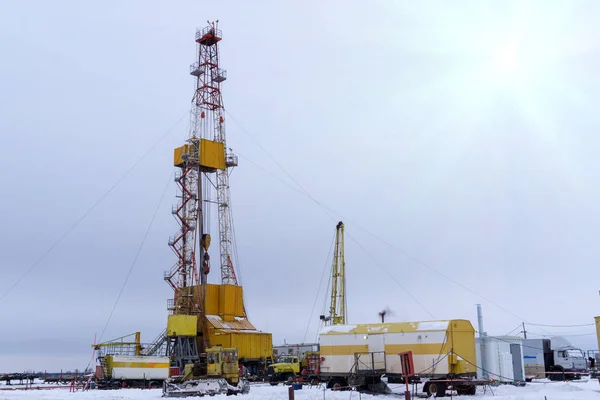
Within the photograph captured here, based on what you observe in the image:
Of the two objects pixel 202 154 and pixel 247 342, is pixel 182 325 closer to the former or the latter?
pixel 247 342

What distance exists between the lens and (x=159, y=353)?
192ft

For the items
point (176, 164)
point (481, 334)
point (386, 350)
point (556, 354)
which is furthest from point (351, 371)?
point (176, 164)

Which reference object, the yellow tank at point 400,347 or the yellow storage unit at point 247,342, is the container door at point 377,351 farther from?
the yellow storage unit at point 247,342

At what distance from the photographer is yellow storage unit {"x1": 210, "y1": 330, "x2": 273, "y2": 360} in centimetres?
5572

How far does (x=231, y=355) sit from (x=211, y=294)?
25.4m

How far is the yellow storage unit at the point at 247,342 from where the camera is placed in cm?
5572

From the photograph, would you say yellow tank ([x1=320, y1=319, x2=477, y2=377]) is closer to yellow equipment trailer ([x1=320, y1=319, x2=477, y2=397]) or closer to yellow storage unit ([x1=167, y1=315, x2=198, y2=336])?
yellow equipment trailer ([x1=320, y1=319, x2=477, y2=397])

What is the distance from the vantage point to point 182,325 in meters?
55.9

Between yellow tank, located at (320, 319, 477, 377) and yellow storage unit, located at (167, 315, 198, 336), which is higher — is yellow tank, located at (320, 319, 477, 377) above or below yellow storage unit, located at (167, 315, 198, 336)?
below

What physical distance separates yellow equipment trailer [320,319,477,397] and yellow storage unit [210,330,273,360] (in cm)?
2163

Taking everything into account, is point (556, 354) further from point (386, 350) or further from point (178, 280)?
point (178, 280)

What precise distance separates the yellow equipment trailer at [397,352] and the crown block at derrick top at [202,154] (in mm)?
29942

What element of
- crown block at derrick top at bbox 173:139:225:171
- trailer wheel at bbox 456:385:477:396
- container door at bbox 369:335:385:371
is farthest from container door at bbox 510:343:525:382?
crown block at derrick top at bbox 173:139:225:171

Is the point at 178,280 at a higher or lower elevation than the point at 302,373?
higher
